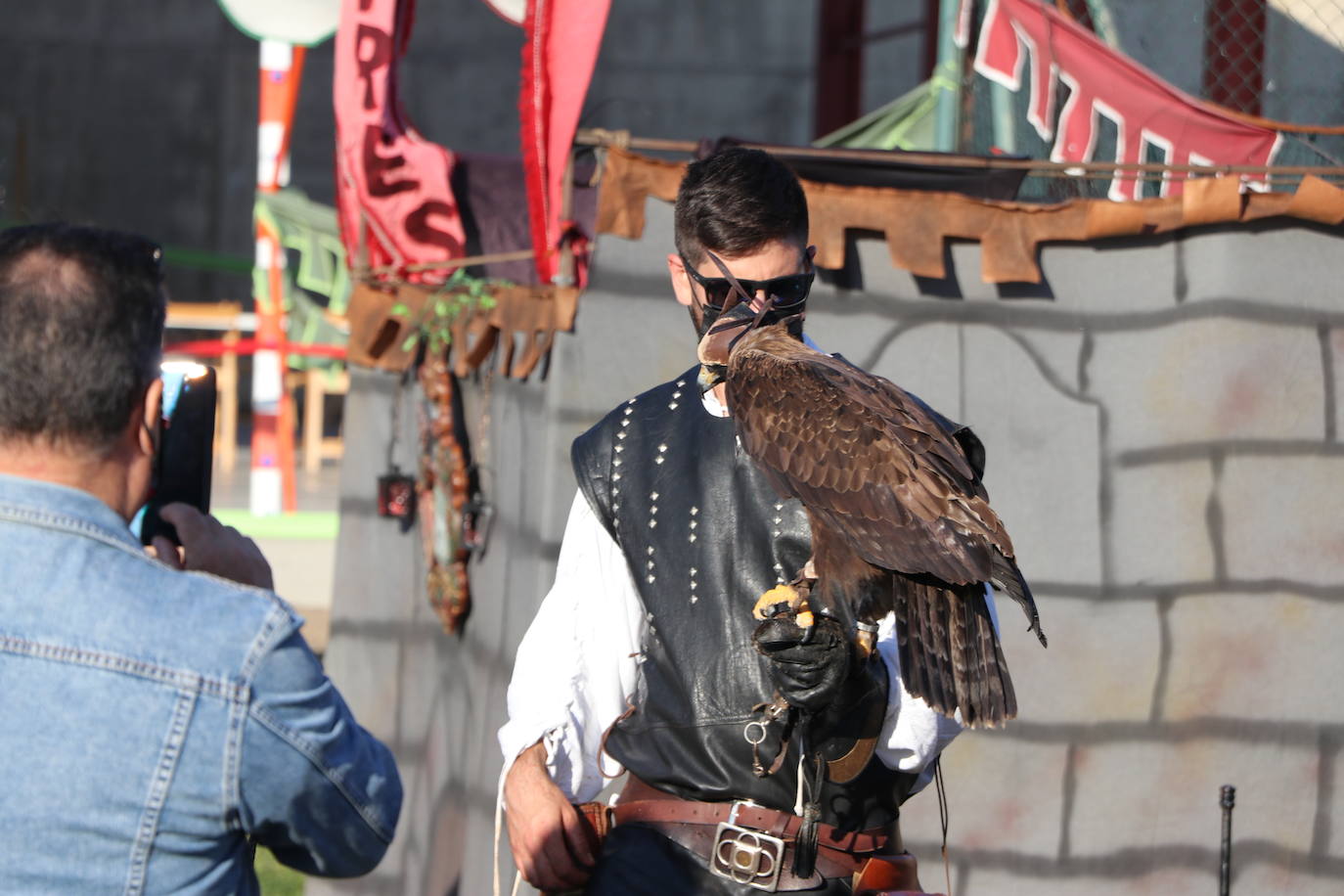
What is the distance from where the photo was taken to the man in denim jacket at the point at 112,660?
1.46 meters

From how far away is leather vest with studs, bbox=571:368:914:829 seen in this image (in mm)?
2252

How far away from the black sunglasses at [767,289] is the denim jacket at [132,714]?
1.00 m

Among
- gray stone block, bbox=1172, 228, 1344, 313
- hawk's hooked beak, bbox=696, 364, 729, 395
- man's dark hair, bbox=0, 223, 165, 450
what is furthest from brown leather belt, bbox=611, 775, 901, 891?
gray stone block, bbox=1172, 228, 1344, 313

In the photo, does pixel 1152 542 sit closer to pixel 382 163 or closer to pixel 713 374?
pixel 713 374

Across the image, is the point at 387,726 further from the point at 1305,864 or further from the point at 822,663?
the point at 822,663

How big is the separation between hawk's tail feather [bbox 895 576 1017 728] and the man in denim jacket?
769 millimetres

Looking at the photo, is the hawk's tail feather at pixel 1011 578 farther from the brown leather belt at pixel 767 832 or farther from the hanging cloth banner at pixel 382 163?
the hanging cloth banner at pixel 382 163

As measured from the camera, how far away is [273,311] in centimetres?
980

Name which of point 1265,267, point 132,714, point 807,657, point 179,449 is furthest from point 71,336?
point 1265,267

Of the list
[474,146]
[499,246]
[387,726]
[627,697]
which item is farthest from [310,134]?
[627,697]

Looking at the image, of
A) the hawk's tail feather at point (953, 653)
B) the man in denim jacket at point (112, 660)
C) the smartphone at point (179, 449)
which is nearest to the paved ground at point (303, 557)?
the hawk's tail feather at point (953, 653)

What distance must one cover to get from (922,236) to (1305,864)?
6.53 ft

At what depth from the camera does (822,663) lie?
1994 millimetres

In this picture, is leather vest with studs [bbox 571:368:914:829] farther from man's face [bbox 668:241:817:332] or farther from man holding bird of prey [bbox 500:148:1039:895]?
man's face [bbox 668:241:817:332]
